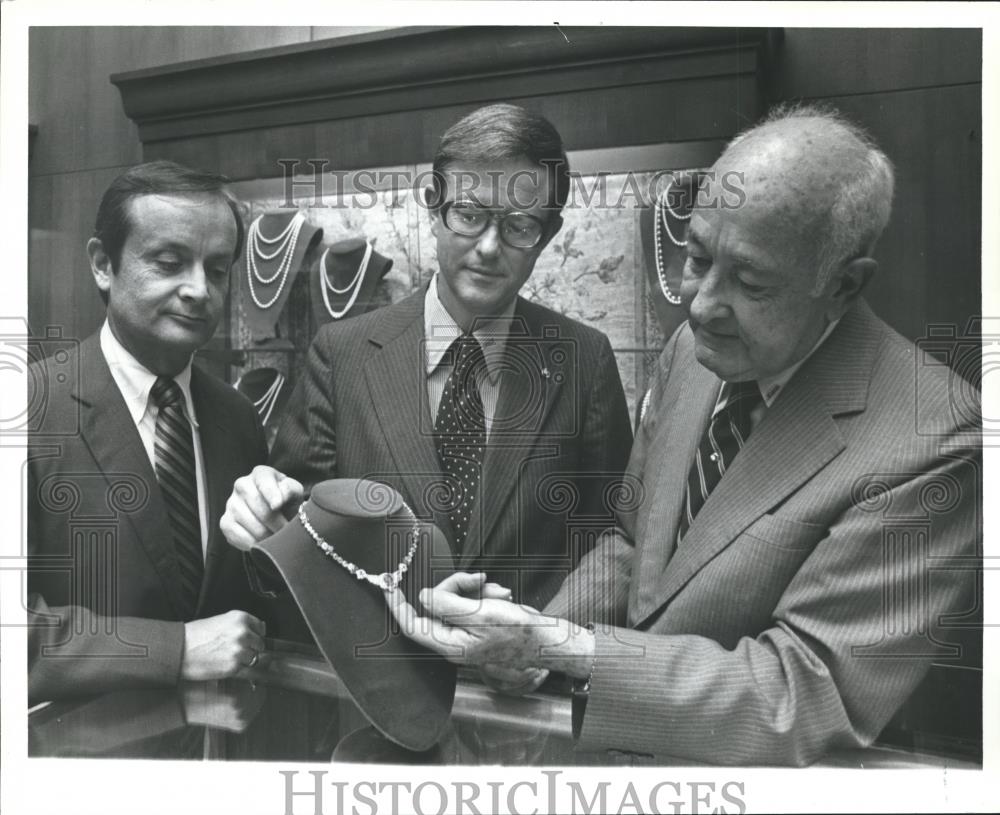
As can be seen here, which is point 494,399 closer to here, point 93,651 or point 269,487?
point 269,487

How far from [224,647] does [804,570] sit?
5.24ft

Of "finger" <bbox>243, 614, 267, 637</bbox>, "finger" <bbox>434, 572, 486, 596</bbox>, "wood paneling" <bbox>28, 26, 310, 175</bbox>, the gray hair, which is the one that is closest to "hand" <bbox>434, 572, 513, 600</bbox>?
"finger" <bbox>434, 572, 486, 596</bbox>

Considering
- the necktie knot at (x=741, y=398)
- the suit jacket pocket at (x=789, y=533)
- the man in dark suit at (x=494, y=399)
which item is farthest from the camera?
the man in dark suit at (x=494, y=399)

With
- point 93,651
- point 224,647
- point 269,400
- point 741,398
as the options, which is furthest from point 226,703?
point 741,398

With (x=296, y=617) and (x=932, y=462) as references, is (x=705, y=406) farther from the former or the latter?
(x=296, y=617)

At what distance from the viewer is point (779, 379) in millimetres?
2488

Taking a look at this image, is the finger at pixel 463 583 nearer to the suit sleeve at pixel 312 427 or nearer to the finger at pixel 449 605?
the finger at pixel 449 605

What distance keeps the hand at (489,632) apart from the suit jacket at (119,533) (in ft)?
1.61

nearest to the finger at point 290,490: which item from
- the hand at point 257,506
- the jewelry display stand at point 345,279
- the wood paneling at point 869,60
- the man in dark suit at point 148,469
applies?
the hand at point 257,506

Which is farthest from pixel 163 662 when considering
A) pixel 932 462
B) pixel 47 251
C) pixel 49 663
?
pixel 932 462

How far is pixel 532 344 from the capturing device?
265cm

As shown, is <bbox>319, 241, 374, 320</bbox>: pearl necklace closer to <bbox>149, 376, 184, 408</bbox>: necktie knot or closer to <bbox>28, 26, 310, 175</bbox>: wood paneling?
<bbox>149, 376, 184, 408</bbox>: necktie knot

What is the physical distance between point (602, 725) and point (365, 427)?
102 centimetres

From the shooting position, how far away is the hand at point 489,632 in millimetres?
2547
